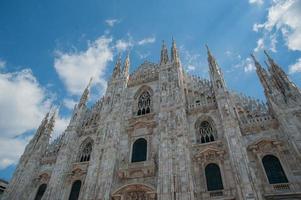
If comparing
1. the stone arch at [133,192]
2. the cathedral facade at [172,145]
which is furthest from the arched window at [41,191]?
the stone arch at [133,192]

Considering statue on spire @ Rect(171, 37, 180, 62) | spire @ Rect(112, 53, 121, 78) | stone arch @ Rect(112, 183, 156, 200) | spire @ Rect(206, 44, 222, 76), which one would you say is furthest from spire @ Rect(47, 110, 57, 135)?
spire @ Rect(206, 44, 222, 76)

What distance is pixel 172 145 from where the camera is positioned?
664 inches

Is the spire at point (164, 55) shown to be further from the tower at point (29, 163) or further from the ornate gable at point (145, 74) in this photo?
the tower at point (29, 163)

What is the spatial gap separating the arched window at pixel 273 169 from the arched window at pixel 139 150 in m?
9.03

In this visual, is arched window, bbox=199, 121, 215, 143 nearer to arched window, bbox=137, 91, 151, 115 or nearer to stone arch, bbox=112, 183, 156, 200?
stone arch, bbox=112, 183, 156, 200

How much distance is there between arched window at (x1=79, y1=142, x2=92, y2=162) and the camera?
67.8 feet

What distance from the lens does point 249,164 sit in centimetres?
1384

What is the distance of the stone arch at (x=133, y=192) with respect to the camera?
51.3ft

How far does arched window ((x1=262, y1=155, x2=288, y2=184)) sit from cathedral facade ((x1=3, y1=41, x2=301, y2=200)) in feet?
0.18

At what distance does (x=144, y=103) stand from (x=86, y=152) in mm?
7501

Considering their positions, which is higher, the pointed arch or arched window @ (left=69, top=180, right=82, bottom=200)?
the pointed arch

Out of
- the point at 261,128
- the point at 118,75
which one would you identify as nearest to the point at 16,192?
the point at 118,75

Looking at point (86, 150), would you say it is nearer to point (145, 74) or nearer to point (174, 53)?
point (145, 74)

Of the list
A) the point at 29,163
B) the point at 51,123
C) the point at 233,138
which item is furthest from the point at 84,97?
the point at 233,138
